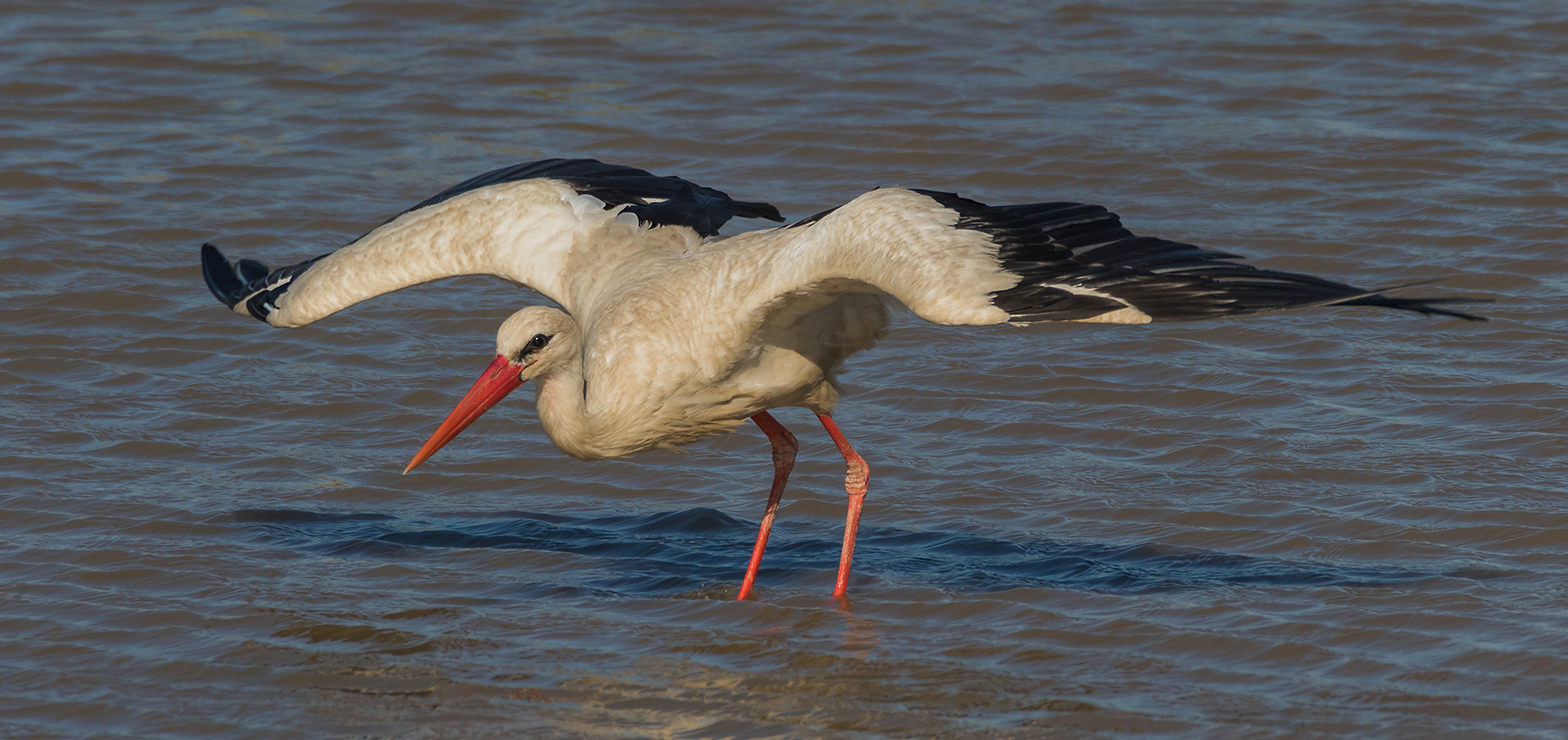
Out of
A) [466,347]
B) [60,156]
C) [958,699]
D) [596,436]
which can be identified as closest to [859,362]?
[466,347]

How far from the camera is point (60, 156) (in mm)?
13328

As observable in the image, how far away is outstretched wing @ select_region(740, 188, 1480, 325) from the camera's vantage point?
19.8ft

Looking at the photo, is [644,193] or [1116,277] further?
[644,193]

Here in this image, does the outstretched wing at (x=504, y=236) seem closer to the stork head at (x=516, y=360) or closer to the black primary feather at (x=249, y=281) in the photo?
the black primary feather at (x=249, y=281)

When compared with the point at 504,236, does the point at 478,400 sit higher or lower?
lower

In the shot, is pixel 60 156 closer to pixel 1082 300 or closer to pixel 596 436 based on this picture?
pixel 596 436

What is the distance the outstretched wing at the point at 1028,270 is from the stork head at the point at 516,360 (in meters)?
1.23

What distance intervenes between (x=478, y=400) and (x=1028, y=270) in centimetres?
253

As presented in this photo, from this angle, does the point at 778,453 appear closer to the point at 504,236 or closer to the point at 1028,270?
the point at 504,236

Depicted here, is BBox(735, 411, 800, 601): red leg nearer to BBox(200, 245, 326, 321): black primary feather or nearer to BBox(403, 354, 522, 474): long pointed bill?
BBox(403, 354, 522, 474): long pointed bill

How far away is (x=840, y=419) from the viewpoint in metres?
9.67

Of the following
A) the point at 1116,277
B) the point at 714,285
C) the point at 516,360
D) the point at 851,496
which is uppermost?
the point at 1116,277

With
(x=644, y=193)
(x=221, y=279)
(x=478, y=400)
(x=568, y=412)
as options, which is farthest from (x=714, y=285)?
(x=221, y=279)

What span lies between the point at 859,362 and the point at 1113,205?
104 inches
